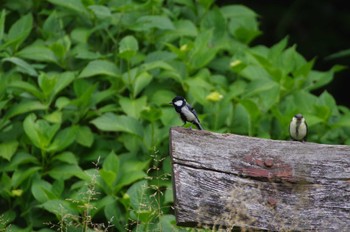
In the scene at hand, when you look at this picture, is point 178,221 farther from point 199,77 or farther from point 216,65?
point 216,65

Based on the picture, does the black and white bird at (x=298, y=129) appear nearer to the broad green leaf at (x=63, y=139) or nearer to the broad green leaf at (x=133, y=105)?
the broad green leaf at (x=133, y=105)

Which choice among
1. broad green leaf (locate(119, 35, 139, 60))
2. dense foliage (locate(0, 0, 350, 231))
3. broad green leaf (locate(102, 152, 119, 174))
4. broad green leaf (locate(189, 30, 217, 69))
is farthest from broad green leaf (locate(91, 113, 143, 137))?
broad green leaf (locate(189, 30, 217, 69))

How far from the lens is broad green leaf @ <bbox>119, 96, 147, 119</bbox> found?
6.91 m

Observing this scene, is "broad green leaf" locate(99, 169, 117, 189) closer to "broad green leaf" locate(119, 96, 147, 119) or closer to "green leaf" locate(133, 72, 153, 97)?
"broad green leaf" locate(119, 96, 147, 119)

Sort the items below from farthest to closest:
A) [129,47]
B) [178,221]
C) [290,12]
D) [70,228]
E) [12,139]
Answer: [290,12] < [129,47] < [12,139] < [70,228] < [178,221]

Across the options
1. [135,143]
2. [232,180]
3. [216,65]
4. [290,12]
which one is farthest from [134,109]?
[290,12]

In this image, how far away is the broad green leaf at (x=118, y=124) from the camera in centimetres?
670

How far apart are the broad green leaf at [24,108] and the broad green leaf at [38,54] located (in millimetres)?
528

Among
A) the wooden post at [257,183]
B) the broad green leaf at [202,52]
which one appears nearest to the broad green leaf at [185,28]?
the broad green leaf at [202,52]

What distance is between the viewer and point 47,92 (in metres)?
6.88

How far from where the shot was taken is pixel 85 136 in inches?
270

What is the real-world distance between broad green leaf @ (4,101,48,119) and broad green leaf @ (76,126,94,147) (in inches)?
14.8

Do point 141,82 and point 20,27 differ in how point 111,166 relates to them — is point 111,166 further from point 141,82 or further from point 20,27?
point 20,27

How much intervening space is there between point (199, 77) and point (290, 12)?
135 inches
